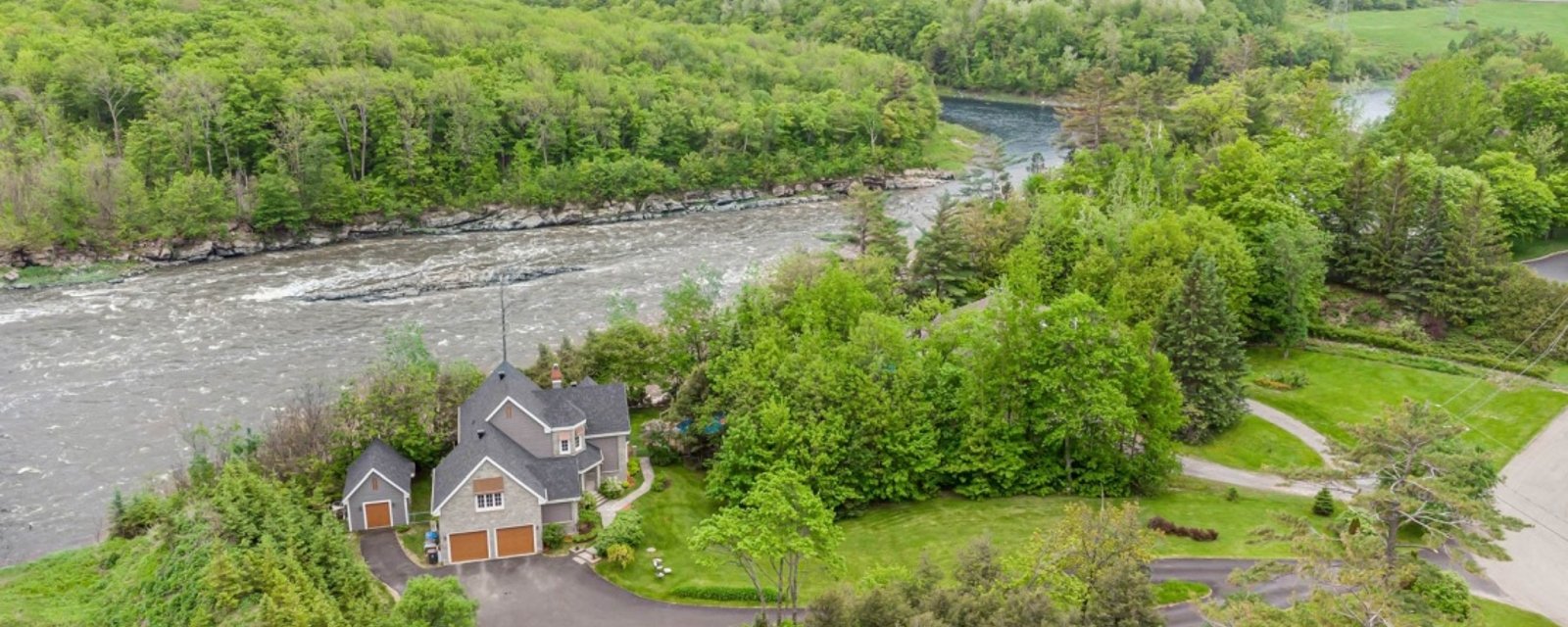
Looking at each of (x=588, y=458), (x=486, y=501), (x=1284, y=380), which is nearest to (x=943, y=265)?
(x=1284, y=380)

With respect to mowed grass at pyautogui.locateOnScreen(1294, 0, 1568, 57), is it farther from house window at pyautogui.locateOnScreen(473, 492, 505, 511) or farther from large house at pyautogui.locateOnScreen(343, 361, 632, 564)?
house window at pyautogui.locateOnScreen(473, 492, 505, 511)

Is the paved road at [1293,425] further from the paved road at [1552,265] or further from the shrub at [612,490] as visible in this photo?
the shrub at [612,490]

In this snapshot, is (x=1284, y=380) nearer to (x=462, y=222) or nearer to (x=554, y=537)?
(x=554, y=537)

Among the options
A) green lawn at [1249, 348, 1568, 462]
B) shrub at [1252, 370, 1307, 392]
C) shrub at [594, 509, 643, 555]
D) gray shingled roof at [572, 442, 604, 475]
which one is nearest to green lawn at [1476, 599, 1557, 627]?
green lawn at [1249, 348, 1568, 462]

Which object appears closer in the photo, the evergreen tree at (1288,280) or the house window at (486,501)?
the house window at (486,501)

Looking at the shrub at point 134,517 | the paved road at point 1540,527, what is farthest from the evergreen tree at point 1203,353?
the shrub at point 134,517

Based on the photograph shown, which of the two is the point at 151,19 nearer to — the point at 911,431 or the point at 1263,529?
the point at 911,431

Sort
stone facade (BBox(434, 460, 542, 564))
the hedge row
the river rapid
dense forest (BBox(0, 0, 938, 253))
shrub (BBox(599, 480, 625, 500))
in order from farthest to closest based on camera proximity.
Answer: dense forest (BBox(0, 0, 938, 253)) < the hedge row < the river rapid < shrub (BBox(599, 480, 625, 500)) < stone facade (BBox(434, 460, 542, 564))
